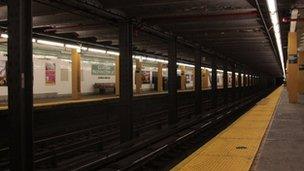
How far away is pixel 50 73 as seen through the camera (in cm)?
2322

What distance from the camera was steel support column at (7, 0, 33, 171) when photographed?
18.0 ft

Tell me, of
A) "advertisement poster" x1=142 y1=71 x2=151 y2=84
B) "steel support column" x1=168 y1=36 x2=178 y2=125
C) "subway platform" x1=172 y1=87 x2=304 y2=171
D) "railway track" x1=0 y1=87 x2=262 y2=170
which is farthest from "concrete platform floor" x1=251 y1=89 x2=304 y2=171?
"advertisement poster" x1=142 y1=71 x2=151 y2=84

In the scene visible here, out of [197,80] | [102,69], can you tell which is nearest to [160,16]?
[197,80]

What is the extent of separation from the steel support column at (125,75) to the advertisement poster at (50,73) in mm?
13657

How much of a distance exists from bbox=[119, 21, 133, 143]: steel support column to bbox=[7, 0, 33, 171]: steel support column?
432cm

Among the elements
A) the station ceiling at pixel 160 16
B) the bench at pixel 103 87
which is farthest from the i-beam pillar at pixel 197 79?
the bench at pixel 103 87

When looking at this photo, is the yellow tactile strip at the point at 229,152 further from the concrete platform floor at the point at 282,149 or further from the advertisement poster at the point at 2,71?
the advertisement poster at the point at 2,71

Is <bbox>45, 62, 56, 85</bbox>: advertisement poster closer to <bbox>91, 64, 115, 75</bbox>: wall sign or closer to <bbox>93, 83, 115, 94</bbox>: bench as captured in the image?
<bbox>91, 64, 115, 75</bbox>: wall sign

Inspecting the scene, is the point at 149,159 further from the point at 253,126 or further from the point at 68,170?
the point at 253,126

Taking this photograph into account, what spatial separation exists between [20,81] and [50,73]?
18134 millimetres

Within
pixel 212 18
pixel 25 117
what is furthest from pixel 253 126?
pixel 25 117

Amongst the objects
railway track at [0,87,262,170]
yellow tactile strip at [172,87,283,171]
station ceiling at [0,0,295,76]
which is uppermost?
station ceiling at [0,0,295,76]

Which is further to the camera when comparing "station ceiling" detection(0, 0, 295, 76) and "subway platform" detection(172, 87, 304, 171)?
"station ceiling" detection(0, 0, 295, 76)

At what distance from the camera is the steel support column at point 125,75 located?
988 centimetres
